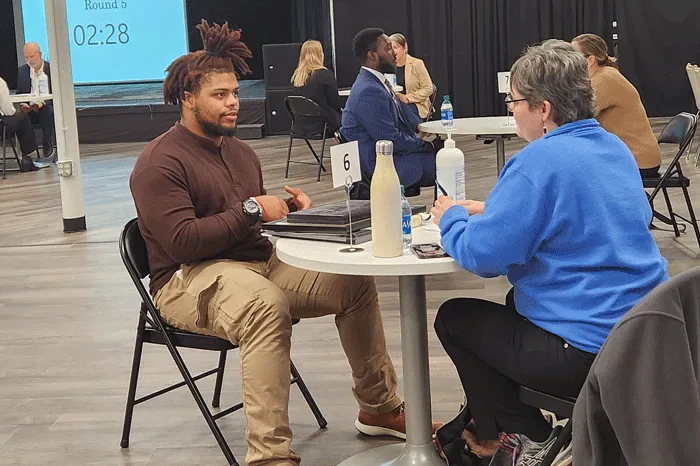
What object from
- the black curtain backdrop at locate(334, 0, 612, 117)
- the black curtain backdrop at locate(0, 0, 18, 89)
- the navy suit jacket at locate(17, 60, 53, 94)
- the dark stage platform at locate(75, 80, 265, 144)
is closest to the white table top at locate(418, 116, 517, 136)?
the navy suit jacket at locate(17, 60, 53, 94)

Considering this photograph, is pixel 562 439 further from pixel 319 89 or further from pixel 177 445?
pixel 319 89

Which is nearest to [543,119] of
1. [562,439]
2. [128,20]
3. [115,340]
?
[562,439]

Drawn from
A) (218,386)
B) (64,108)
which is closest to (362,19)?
(64,108)

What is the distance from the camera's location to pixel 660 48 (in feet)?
42.0

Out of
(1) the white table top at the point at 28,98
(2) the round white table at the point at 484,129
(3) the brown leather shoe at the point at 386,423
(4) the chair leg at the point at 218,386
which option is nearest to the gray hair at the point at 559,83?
(3) the brown leather shoe at the point at 386,423

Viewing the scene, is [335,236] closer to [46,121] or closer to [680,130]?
[680,130]

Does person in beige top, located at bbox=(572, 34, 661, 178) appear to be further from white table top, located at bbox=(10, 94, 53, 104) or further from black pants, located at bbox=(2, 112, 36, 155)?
black pants, located at bbox=(2, 112, 36, 155)

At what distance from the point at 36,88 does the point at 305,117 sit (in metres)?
3.24

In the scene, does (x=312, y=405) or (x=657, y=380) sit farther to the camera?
(x=312, y=405)

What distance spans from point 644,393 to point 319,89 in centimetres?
765

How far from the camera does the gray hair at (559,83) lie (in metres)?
2.22

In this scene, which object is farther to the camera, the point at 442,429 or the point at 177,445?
the point at 177,445

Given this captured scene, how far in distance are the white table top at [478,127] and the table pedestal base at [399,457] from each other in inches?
90.3

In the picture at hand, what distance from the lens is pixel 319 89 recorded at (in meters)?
8.85
